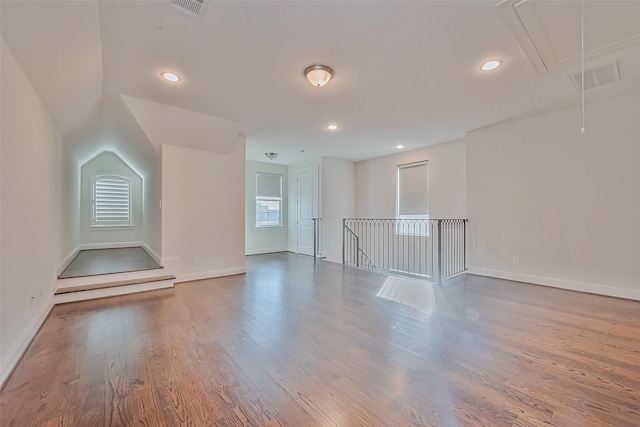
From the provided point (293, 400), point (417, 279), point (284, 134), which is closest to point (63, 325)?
point (293, 400)

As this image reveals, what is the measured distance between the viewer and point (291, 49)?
2.36 metres

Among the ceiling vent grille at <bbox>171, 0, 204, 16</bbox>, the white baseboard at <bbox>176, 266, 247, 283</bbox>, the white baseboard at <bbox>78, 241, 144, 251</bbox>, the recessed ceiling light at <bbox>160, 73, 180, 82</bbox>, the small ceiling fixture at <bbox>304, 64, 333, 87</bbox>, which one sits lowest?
the white baseboard at <bbox>176, 266, 247, 283</bbox>

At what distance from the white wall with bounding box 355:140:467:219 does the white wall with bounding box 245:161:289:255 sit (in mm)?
2241

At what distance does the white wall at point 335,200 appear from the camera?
6895 millimetres

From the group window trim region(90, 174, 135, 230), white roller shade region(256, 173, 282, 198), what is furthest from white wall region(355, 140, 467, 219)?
window trim region(90, 174, 135, 230)

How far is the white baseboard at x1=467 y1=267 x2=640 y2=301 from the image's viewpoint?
11.0 feet

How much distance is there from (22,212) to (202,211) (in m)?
2.42

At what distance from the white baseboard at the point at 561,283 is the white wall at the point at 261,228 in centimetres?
486

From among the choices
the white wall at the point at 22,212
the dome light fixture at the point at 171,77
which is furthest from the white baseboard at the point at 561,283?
the white wall at the point at 22,212

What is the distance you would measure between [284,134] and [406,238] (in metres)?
3.79

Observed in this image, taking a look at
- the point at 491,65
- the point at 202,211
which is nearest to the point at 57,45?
the point at 202,211

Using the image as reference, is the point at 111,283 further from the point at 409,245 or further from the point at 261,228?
the point at 409,245

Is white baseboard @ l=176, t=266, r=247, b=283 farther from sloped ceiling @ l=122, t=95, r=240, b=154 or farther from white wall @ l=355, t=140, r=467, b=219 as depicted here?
white wall @ l=355, t=140, r=467, b=219

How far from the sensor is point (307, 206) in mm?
7219
